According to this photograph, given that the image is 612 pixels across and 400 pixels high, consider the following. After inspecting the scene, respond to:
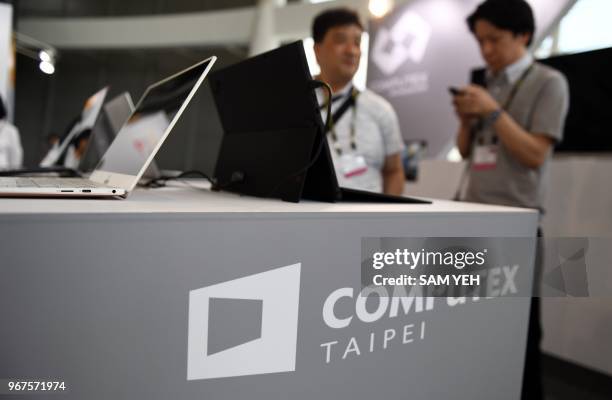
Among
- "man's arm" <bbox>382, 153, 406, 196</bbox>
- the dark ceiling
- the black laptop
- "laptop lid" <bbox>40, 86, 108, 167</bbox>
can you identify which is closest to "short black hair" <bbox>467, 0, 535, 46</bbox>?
"man's arm" <bbox>382, 153, 406, 196</bbox>

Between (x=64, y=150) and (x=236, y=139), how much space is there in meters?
1.15

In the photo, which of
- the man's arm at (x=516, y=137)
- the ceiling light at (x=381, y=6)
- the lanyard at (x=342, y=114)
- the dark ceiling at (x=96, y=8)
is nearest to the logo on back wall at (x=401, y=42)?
the ceiling light at (x=381, y=6)

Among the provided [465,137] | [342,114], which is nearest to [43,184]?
[342,114]

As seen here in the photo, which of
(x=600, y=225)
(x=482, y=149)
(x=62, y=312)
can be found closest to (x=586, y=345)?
(x=600, y=225)

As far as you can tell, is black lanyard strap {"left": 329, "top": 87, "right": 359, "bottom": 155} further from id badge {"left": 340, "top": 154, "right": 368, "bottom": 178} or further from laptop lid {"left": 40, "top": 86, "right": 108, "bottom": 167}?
laptop lid {"left": 40, "top": 86, "right": 108, "bottom": 167}

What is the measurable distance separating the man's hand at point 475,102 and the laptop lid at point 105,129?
1142 mm

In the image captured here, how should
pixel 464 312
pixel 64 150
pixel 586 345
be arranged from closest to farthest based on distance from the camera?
pixel 464 312, pixel 64 150, pixel 586 345

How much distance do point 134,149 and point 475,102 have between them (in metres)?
1.14

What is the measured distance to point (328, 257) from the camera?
703 mm

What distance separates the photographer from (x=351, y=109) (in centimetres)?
177

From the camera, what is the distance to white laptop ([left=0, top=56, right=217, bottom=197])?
2.23ft

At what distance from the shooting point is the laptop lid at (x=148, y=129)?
2.54ft

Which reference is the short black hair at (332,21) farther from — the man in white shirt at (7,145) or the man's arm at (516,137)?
the man in white shirt at (7,145)

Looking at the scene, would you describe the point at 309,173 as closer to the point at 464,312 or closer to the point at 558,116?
the point at 464,312
